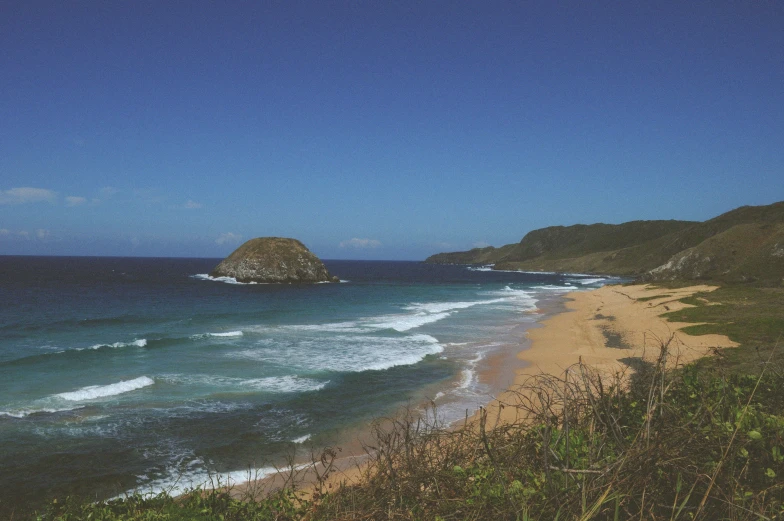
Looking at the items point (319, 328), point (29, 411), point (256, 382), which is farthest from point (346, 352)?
point (29, 411)

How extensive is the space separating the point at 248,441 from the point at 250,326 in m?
22.6

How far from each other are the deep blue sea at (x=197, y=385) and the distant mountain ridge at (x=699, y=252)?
36.2 metres

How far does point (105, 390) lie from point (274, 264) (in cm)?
6363

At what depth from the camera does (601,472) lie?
135 inches

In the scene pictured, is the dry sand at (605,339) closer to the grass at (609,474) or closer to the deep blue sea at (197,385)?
the deep blue sea at (197,385)

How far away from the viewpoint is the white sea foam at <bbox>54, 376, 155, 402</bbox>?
1702cm

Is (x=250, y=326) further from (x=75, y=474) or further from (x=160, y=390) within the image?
(x=75, y=474)

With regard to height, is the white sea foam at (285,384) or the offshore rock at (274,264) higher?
the offshore rock at (274,264)

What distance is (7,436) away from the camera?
43.0ft

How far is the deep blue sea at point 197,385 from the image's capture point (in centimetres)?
1177

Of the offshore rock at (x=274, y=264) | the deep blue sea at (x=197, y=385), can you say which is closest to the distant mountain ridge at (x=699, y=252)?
the deep blue sea at (x=197, y=385)

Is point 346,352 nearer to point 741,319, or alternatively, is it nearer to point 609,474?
point 741,319

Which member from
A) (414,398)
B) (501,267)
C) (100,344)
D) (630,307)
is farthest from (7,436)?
(501,267)

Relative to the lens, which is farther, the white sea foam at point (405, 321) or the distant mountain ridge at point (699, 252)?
the distant mountain ridge at point (699, 252)
